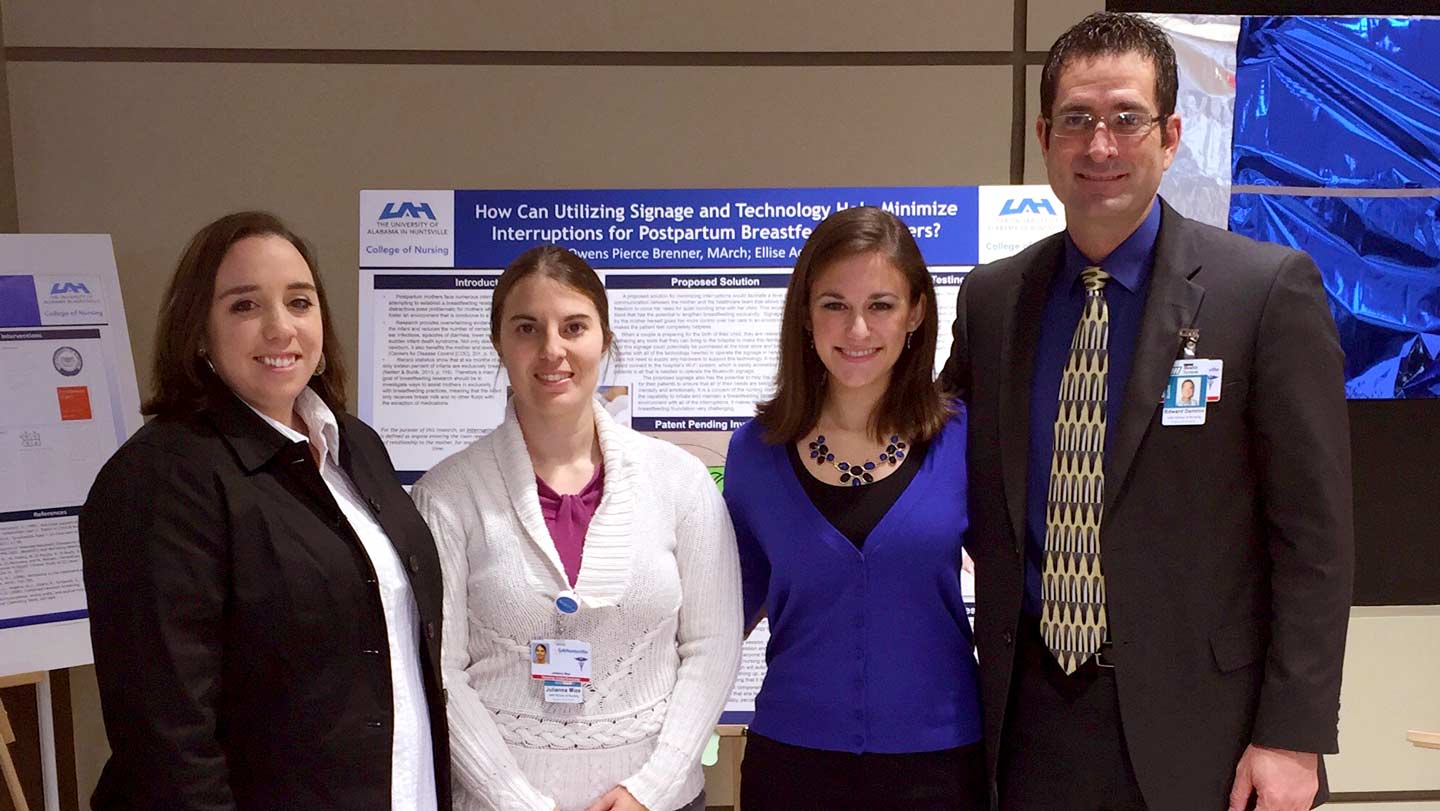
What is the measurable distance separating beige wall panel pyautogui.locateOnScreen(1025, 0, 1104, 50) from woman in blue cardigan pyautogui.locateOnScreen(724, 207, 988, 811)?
171 centimetres

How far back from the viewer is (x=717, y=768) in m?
3.30

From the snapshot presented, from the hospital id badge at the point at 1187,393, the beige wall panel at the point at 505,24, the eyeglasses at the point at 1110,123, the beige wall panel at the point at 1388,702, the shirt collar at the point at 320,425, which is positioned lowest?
the beige wall panel at the point at 1388,702

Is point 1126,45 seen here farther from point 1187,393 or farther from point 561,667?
point 561,667

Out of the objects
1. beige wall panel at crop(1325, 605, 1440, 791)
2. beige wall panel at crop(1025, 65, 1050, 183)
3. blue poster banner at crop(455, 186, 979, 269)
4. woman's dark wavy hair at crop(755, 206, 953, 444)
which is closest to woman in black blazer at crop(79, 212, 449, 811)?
woman's dark wavy hair at crop(755, 206, 953, 444)

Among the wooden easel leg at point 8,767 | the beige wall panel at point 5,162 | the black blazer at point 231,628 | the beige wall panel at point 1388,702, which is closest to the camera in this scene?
the black blazer at point 231,628

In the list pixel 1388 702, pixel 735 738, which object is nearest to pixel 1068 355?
pixel 735 738

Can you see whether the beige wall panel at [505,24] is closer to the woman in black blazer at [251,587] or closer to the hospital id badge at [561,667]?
the woman in black blazer at [251,587]

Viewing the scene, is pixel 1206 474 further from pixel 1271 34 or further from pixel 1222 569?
pixel 1271 34

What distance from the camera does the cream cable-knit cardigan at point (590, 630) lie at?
1.65m

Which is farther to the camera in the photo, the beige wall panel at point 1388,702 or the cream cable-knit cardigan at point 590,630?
the beige wall panel at point 1388,702

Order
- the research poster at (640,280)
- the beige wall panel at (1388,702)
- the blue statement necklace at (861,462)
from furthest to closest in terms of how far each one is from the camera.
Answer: the beige wall panel at (1388,702) < the research poster at (640,280) < the blue statement necklace at (861,462)

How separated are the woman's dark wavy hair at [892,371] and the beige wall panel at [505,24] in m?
1.54

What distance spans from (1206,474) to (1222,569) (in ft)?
0.51

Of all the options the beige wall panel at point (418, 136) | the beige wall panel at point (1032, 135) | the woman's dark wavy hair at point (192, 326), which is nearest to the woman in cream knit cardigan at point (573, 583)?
the woman's dark wavy hair at point (192, 326)
